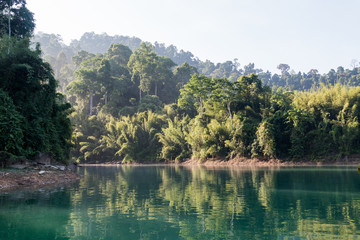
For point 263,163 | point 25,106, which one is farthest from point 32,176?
point 263,163

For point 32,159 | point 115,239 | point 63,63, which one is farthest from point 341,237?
point 63,63

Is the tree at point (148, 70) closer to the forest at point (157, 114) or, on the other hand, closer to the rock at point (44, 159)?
the forest at point (157, 114)

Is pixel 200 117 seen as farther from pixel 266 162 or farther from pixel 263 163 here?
pixel 266 162

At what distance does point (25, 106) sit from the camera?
16.6 meters

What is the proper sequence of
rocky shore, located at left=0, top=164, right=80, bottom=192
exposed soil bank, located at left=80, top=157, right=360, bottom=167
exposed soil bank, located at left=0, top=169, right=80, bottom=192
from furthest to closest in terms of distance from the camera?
exposed soil bank, located at left=80, top=157, right=360, bottom=167
rocky shore, located at left=0, top=164, right=80, bottom=192
exposed soil bank, located at left=0, top=169, right=80, bottom=192

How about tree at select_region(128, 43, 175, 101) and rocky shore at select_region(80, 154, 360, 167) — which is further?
tree at select_region(128, 43, 175, 101)

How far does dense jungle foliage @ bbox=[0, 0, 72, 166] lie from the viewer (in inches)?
560

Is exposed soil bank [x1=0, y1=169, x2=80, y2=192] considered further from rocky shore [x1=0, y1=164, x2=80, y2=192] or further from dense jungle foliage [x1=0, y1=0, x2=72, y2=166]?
dense jungle foliage [x1=0, y1=0, x2=72, y2=166]

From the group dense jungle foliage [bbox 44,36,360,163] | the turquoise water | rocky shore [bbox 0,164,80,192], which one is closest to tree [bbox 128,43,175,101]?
dense jungle foliage [bbox 44,36,360,163]

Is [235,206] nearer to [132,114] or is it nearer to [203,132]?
[203,132]

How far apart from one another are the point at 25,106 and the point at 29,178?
13.9 ft

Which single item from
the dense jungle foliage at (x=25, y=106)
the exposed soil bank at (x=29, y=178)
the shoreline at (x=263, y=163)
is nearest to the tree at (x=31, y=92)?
the dense jungle foliage at (x=25, y=106)

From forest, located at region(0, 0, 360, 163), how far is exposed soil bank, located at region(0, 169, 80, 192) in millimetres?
897

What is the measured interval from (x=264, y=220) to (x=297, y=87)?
76946 millimetres
